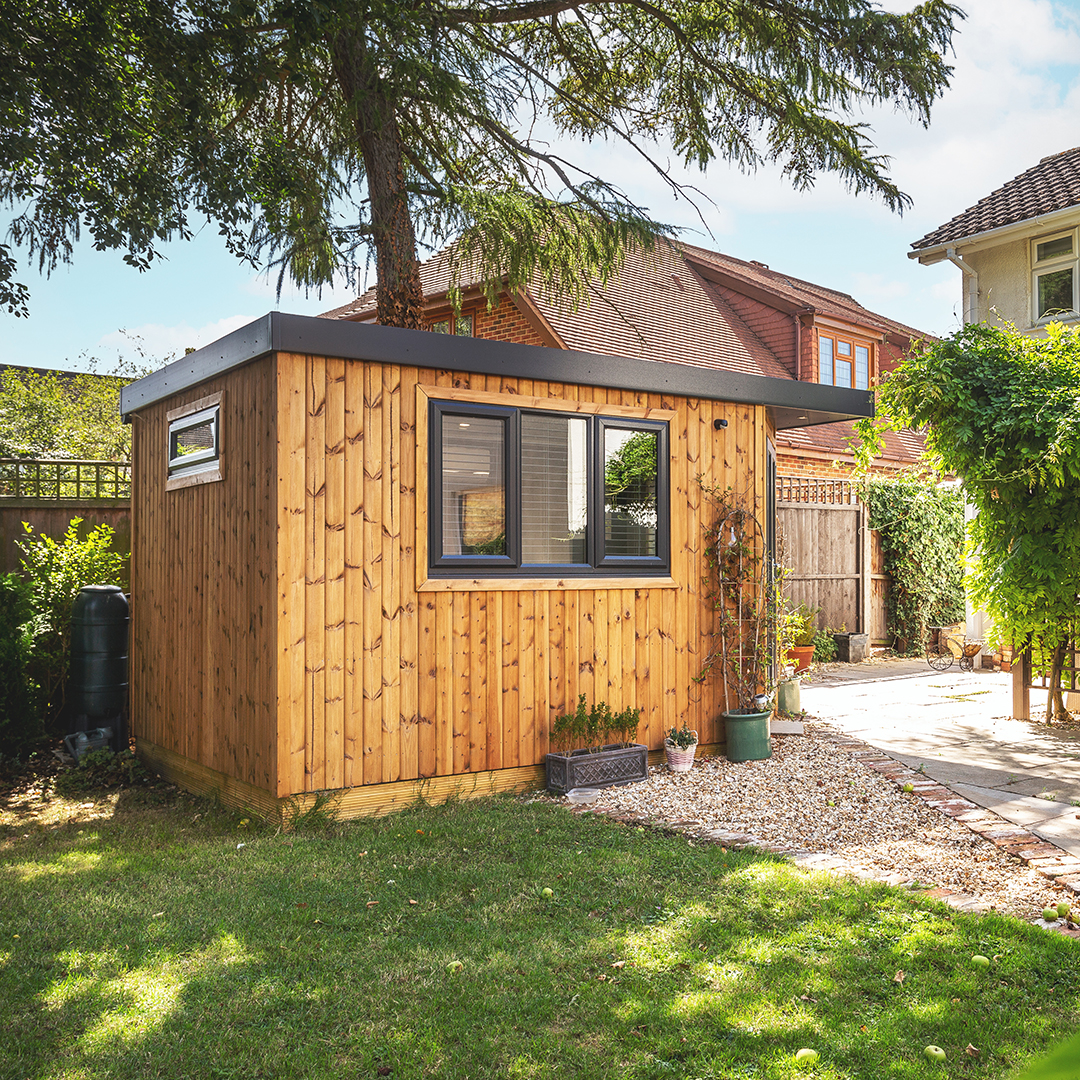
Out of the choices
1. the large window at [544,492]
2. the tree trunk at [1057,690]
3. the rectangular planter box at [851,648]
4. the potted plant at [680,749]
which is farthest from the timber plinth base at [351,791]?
the rectangular planter box at [851,648]

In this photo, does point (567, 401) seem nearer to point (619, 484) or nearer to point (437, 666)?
point (619, 484)

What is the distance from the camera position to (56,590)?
24.4 ft

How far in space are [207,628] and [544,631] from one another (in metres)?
2.15

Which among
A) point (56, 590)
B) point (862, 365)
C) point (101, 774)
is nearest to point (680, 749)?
point (101, 774)

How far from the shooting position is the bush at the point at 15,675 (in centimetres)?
676

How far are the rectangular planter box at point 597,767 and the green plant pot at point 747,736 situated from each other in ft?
2.77

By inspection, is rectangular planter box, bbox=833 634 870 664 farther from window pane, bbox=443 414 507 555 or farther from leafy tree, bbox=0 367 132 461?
leafy tree, bbox=0 367 132 461

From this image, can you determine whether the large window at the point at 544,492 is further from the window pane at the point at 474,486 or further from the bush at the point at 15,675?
the bush at the point at 15,675

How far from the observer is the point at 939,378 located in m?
7.73

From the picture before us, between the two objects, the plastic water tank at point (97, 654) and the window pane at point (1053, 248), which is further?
the window pane at point (1053, 248)

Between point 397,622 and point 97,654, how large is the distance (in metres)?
2.99

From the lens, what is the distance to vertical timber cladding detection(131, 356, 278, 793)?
5188 mm

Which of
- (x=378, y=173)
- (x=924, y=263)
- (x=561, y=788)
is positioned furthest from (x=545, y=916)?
(x=924, y=263)

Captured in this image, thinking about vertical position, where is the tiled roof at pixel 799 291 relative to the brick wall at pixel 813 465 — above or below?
above
